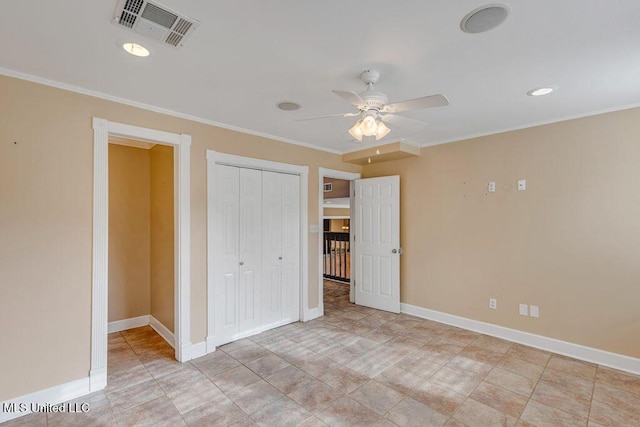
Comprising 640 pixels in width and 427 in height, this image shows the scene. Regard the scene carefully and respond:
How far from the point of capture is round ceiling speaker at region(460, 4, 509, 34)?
155 centimetres

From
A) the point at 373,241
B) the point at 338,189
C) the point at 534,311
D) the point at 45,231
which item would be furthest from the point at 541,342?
the point at 338,189

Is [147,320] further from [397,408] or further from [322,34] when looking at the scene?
[322,34]

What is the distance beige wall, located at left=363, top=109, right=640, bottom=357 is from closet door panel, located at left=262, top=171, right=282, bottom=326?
1.97m

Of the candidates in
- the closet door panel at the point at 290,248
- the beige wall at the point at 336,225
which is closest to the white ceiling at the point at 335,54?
the closet door panel at the point at 290,248

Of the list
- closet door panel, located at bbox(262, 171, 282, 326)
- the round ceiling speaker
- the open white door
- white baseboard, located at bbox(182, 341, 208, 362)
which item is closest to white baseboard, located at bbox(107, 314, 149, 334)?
white baseboard, located at bbox(182, 341, 208, 362)

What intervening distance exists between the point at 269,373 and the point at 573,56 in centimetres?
345

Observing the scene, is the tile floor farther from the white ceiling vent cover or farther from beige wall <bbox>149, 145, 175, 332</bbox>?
the white ceiling vent cover

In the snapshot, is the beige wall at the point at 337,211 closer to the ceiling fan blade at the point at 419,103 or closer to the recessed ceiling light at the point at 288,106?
the recessed ceiling light at the point at 288,106

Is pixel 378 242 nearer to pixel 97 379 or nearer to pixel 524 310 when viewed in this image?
pixel 524 310

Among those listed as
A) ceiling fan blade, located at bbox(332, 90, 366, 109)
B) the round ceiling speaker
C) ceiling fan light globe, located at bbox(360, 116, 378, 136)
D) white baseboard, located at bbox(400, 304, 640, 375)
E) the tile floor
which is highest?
the round ceiling speaker

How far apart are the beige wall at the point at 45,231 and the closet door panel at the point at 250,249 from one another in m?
1.45

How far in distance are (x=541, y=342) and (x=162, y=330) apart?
14.7 feet

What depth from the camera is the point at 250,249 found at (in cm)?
377

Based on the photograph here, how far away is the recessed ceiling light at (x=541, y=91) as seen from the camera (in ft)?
8.23
